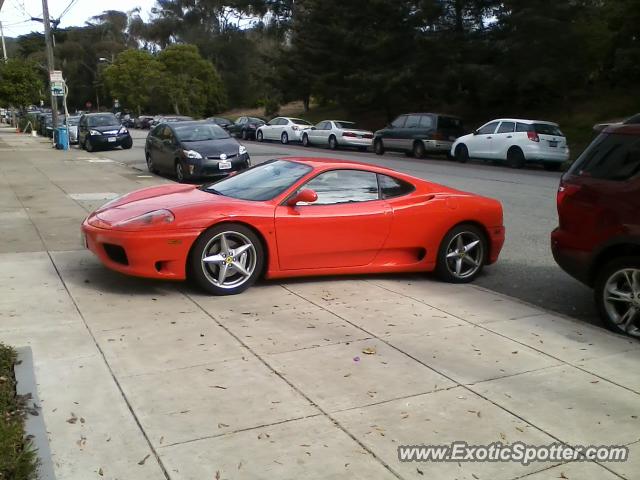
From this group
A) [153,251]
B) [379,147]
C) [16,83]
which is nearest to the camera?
[153,251]

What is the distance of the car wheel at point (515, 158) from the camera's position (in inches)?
870

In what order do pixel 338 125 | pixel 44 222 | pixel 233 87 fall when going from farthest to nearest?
pixel 233 87 → pixel 338 125 → pixel 44 222

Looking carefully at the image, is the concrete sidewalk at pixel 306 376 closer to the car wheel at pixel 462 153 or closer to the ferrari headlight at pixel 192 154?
→ the ferrari headlight at pixel 192 154

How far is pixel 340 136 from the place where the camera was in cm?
3195

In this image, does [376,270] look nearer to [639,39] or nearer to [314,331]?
[314,331]

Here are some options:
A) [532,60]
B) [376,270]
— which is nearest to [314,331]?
[376,270]

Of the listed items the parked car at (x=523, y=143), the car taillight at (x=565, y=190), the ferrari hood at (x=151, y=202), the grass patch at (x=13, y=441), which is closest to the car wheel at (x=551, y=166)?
the parked car at (x=523, y=143)

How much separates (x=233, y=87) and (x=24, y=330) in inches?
3218

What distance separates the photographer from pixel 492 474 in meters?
3.49

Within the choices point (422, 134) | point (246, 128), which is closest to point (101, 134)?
point (422, 134)

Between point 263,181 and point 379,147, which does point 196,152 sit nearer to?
point 263,181

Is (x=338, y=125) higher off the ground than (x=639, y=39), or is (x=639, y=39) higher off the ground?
(x=639, y=39)

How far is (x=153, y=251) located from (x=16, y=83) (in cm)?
5194

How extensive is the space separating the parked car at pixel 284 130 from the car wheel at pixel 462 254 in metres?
29.2
